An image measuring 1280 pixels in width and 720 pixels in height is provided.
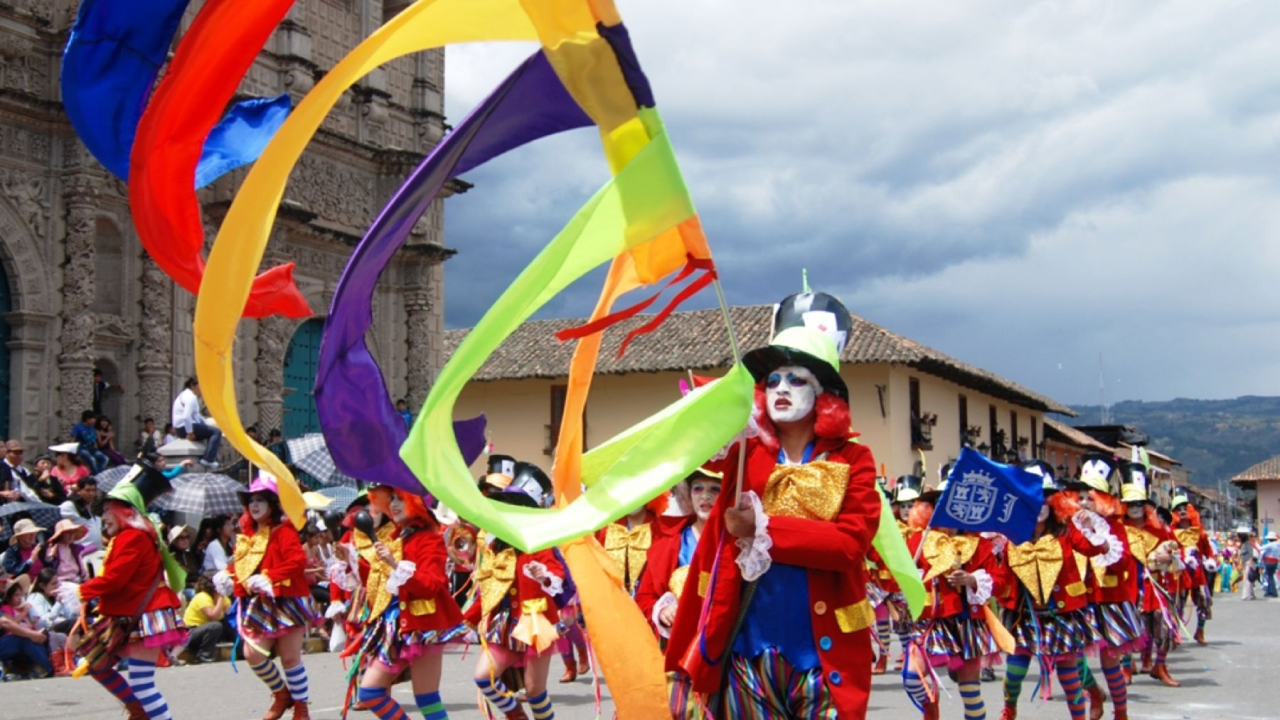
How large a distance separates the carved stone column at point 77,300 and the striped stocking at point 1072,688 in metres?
16.8

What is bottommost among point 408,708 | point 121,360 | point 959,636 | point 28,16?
point 408,708

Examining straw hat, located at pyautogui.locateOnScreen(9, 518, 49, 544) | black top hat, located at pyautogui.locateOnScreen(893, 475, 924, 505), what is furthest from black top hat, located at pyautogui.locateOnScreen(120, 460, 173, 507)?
black top hat, located at pyautogui.locateOnScreen(893, 475, 924, 505)

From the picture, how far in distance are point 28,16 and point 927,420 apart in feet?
90.7

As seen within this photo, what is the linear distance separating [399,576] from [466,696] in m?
4.37

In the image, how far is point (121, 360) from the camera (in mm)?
23391

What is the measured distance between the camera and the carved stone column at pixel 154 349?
23297mm

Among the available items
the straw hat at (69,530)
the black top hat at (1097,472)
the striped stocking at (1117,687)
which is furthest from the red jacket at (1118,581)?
the straw hat at (69,530)

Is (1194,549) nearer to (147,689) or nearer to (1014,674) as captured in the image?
(1014,674)

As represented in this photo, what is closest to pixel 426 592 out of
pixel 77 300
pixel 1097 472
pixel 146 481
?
pixel 146 481

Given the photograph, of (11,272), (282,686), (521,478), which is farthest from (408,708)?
(11,272)

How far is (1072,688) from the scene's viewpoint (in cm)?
974

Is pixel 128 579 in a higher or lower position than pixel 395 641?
higher

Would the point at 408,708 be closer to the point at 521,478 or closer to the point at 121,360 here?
the point at 521,478

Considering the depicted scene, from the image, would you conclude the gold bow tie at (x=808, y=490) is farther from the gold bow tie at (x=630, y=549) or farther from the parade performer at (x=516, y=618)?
the gold bow tie at (x=630, y=549)
